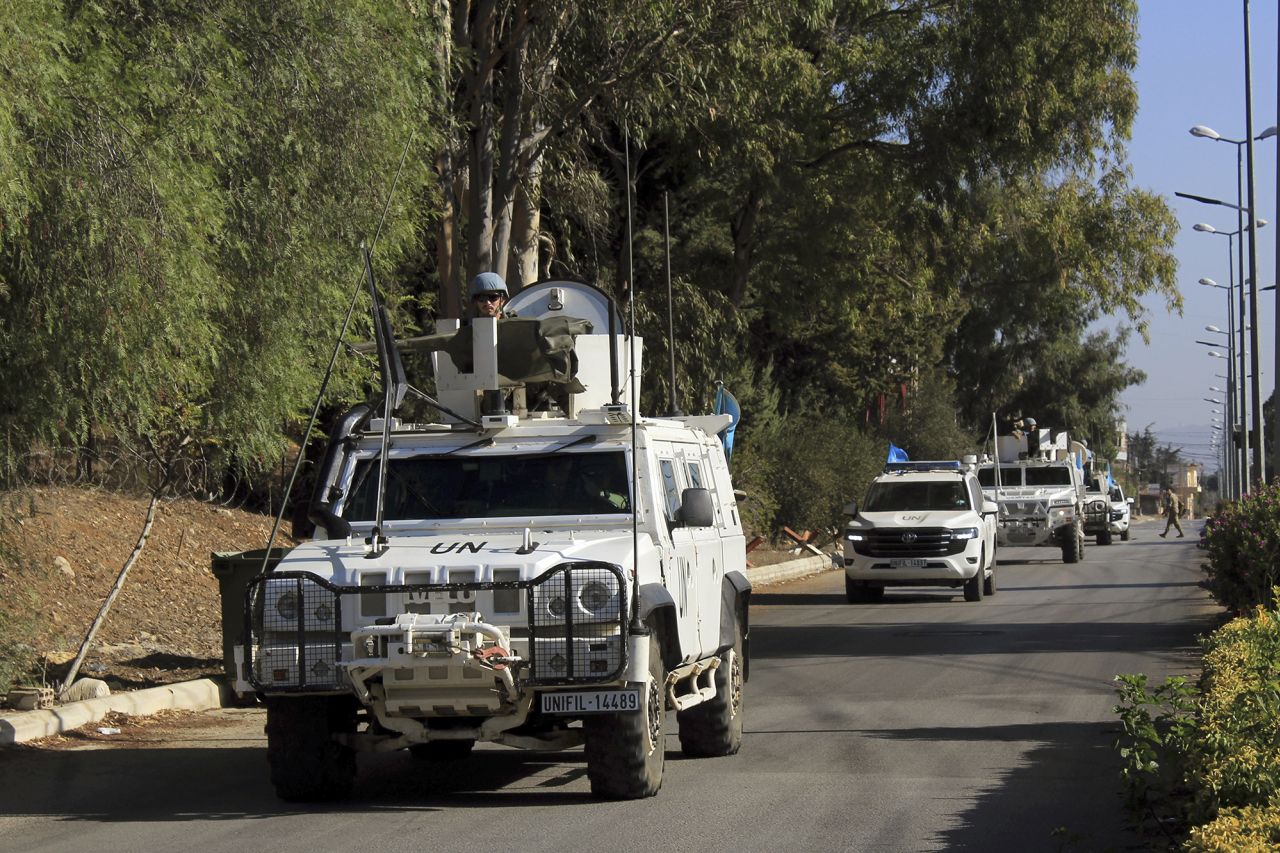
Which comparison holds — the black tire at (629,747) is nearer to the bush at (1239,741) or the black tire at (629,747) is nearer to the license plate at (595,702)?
the license plate at (595,702)

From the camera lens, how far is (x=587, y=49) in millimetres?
20438

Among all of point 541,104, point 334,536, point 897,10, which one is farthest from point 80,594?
point 897,10

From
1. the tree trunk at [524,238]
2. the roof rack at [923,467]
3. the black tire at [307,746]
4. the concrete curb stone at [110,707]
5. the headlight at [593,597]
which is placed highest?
the tree trunk at [524,238]

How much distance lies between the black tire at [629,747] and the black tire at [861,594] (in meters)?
17.1

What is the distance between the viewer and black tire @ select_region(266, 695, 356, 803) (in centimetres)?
877

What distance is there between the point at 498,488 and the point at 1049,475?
28.9m

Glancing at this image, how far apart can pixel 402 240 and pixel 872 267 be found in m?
18.8

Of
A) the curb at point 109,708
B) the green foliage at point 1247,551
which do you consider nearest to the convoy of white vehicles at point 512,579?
the curb at point 109,708

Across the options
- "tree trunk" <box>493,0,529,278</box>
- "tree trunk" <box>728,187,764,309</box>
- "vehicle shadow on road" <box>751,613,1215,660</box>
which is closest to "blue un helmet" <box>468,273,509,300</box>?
"vehicle shadow on road" <box>751,613,1215,660</box>

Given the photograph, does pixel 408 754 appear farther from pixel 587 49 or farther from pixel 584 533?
pixel 587 49

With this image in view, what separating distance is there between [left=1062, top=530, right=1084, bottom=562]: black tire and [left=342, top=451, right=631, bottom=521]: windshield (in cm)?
2863

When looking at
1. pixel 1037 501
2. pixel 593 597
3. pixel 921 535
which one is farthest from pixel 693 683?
pixel 1037 501

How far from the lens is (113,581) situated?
18609 millimetres

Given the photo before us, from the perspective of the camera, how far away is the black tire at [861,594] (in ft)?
84.6
